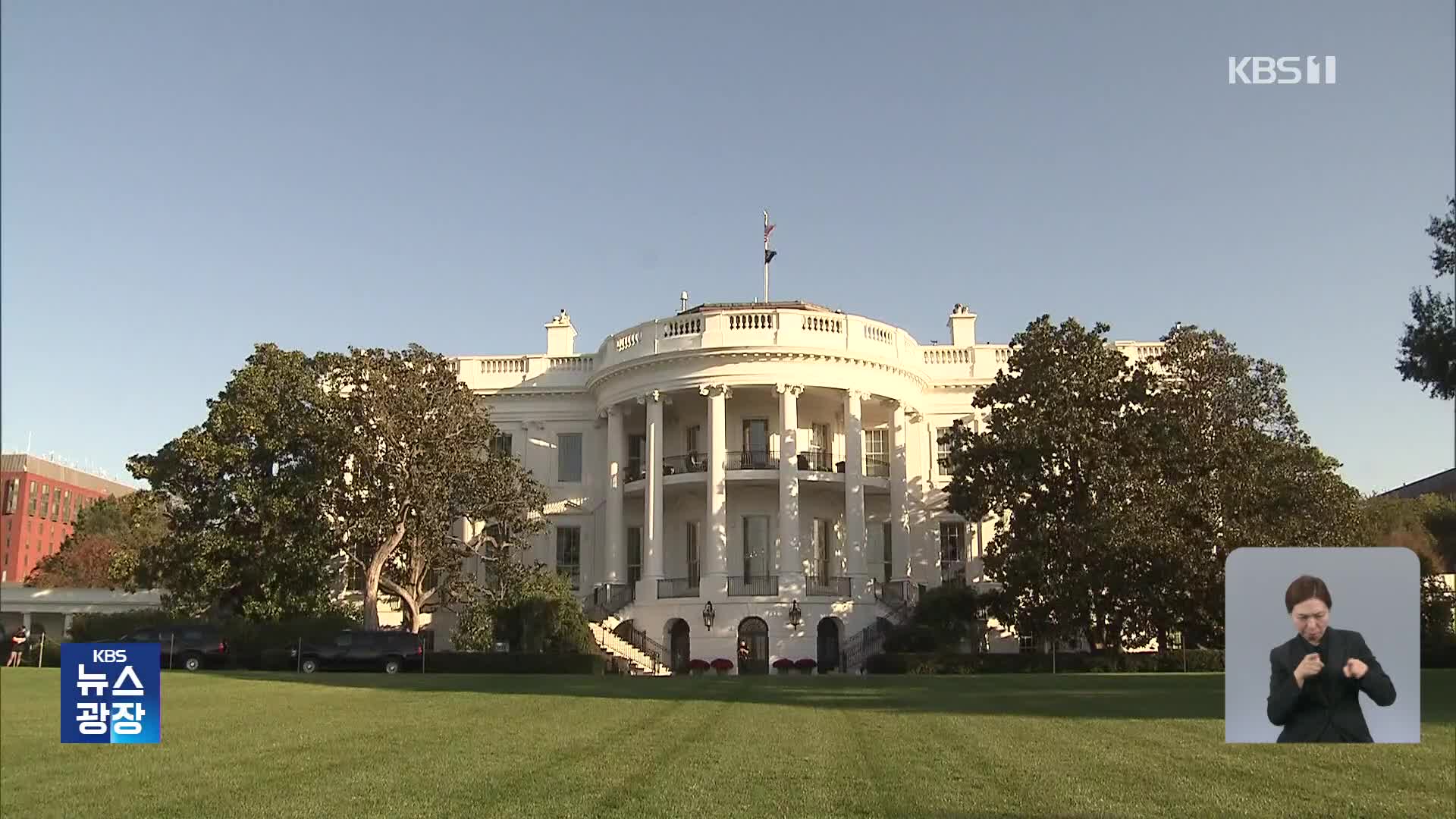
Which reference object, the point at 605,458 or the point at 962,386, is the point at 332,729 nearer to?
the point at 605,458

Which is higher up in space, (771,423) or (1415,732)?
(771,423)

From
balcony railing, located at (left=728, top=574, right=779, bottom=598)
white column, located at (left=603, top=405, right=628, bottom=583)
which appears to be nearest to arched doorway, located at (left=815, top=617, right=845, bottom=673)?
balcony railing, located at (left=728, top=574, right=779, bottom=598)

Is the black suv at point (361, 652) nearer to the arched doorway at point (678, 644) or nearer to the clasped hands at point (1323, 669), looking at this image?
the arched doorway at point (678, 644)

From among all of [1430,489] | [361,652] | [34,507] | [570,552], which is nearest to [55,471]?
[34,507]

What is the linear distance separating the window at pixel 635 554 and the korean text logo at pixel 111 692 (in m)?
37.3

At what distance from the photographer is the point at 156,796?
9.23 meters

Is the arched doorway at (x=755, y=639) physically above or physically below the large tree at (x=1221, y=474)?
below

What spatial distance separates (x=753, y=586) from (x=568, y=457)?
980cm

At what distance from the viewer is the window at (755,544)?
39750 mm

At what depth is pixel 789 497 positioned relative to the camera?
37094mm

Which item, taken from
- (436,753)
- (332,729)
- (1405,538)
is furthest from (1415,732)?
(1405,538)

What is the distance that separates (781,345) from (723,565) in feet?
23.7

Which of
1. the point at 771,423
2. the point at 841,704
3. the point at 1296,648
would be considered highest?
the point at 771,423

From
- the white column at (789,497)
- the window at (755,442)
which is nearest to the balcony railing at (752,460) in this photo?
the window at (755,442)
